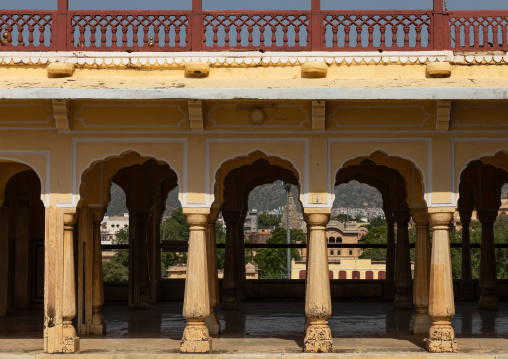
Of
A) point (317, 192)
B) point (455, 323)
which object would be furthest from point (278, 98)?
point (455, 323)

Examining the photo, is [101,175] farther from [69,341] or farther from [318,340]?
[318,340]

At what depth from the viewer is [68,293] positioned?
10.5m

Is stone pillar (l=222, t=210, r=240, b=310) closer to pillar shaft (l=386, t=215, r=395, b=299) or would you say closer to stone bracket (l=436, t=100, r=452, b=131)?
pillar shaft (l=386, t=215, r=395, b=299)

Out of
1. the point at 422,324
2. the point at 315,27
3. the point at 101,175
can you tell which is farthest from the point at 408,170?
the point at 101,175

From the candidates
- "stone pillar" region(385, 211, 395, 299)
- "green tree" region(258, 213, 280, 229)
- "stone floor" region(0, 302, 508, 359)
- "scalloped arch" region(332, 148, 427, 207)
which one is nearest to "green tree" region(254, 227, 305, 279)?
"green tree" region(258, 213, 280, 229)

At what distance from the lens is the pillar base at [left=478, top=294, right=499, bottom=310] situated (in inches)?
619

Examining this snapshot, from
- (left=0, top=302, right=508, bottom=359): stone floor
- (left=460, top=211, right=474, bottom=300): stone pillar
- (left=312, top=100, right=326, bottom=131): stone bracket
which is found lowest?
(left=0, top=302, right=508, bottom=359): stone floor

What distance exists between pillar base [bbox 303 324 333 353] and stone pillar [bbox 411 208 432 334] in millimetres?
1940

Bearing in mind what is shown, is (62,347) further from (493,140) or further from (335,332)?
(493,140)

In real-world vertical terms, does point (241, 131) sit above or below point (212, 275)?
above

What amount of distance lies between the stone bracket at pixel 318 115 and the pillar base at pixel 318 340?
2238mm

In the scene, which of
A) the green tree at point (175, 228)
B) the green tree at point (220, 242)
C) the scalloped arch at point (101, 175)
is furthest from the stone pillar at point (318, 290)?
the green tree at point (175, 228)

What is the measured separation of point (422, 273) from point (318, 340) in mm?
2125

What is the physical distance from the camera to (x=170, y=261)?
71312 millimetres
